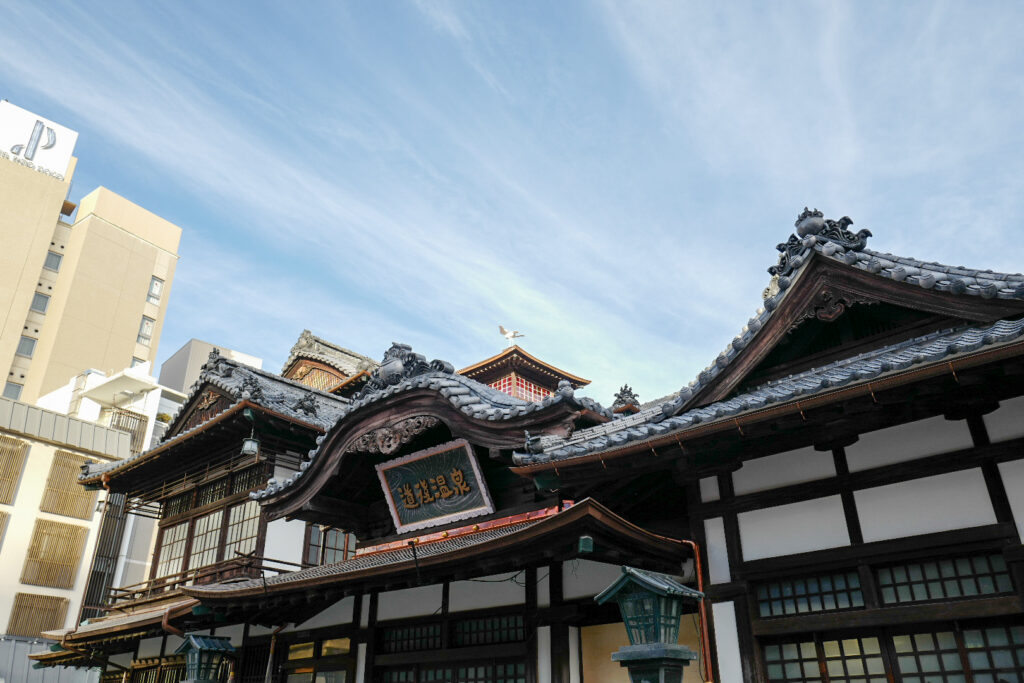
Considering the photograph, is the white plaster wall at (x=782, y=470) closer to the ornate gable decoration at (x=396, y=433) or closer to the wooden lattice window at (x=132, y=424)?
the ornate gable decoration at (x=396, y=433)

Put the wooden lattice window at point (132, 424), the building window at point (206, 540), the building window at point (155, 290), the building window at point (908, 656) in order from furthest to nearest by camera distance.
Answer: the building window at point (155, 290), the wooden lattice window at point (132, 424), the building window at point (206, 540), the building window at point (908, 656)

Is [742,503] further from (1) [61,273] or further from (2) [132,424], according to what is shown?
(1) [61,273]

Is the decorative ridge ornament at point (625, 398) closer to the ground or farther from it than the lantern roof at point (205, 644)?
farther from it

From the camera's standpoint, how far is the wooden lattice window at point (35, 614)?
1538 inches

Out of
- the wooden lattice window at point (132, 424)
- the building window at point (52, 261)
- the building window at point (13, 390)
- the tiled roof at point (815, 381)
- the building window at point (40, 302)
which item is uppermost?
the building window at point (52, 261)

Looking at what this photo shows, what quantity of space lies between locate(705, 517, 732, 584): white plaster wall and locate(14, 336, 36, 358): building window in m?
66.2

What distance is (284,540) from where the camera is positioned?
18.9 metres

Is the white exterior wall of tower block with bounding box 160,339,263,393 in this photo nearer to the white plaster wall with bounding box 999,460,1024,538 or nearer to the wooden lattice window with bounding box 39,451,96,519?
the wooden lattice window with bounding box 39,451,96,519

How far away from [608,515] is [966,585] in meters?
3.91

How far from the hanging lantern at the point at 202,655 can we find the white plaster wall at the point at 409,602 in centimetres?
337

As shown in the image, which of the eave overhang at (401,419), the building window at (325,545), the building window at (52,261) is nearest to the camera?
the eave overhang at (401,419)

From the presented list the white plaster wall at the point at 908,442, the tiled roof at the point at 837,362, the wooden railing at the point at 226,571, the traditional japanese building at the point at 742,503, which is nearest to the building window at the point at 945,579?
the traditional japanese building at the point at 742,503

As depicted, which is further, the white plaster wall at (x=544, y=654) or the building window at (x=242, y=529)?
the building window at (x=242, y=529)

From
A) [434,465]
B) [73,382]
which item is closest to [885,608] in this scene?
[434,465]
